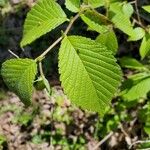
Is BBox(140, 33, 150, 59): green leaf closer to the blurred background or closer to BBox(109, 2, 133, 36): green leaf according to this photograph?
BBox(109, 2, 133, 36): green leaf


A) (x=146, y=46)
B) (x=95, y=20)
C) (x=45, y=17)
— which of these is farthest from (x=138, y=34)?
(x=45, y=17)

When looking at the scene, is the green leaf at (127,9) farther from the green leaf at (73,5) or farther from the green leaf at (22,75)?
the green leaf at (22,75)

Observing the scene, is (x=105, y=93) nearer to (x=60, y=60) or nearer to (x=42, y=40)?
(x=60, y=60)

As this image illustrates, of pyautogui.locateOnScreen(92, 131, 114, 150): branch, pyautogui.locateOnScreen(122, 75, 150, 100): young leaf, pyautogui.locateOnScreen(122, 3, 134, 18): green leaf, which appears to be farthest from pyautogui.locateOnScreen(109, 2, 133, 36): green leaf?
pyautogui.locateOnScreen(92, 131, 114, 150): branch

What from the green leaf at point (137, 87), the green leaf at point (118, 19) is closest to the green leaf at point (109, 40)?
the green leaf at point (118, 19)

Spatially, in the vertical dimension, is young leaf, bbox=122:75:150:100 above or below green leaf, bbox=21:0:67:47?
below

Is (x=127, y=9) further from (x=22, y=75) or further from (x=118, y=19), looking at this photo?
(x=22, y=75)

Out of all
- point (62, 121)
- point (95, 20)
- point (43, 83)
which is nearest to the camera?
point (43, 83)
